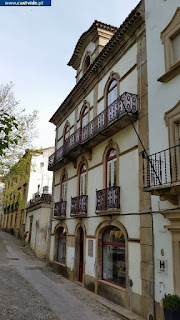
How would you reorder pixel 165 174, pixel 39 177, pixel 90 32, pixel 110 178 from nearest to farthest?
pixel 165 174
pixel 110 178
pixel 90 32
pixel 39 177

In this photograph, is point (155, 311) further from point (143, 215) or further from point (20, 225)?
point (20, 225)

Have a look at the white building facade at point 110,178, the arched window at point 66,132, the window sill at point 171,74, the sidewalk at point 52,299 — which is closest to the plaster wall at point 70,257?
the white building facade at point 110,178

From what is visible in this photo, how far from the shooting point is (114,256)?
10.1m

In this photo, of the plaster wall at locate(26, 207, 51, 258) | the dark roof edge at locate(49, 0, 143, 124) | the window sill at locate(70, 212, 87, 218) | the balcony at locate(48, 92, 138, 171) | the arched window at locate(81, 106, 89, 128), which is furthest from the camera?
the plaster wall at locate(26, 207, 51, 258)

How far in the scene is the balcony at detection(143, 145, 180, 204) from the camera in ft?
21.4

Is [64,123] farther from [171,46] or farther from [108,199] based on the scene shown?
[171,46]

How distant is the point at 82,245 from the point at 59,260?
11.1ft

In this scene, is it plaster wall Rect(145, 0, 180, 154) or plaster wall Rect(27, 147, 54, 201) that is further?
plaster wall Rect(27, 147, 54, 201)

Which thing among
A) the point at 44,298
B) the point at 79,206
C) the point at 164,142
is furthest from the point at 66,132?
the point at 164,142

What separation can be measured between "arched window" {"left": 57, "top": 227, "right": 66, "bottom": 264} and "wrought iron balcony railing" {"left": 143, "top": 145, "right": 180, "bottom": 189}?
28.3ft

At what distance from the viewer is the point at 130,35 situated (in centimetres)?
1031

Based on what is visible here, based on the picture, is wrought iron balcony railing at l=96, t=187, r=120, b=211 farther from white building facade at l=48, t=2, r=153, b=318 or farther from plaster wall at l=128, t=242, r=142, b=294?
plaster wall at l=128, t=242, r=142, b=294

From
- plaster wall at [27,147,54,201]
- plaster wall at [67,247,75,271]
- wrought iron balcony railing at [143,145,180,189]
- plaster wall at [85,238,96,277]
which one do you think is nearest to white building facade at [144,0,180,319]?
wrought iron balcony railing at [143,145,180,189]

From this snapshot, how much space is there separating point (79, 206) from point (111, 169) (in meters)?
3.00
